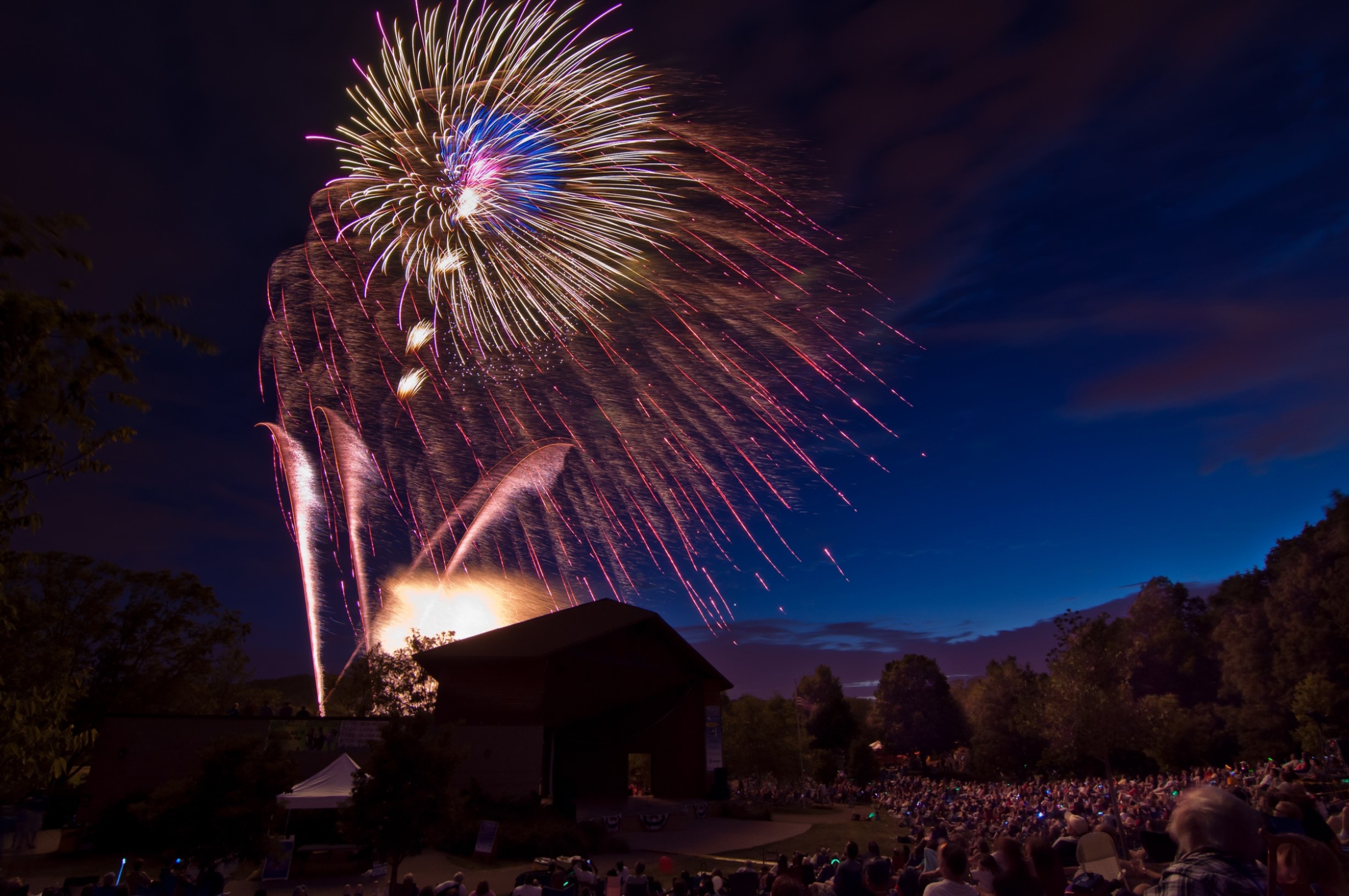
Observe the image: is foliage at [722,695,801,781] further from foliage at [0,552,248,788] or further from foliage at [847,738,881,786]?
foliage at [0,552,248,788]

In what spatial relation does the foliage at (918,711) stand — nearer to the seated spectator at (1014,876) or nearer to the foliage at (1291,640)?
the foliage at (1291,640)

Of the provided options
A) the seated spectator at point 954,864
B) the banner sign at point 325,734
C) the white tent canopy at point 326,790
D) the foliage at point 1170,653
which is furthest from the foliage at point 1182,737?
the seated spectator at point 954,864

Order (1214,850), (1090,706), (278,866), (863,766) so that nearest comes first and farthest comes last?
(1214,850)
(278,866)
(1090,706)
(863,766)

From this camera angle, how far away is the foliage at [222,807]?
13914mm

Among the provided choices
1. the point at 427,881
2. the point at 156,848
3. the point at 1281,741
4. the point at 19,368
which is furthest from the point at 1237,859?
the point at 1281,741

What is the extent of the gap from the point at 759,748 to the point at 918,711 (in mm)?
34620

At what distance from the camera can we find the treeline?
40.7 metres

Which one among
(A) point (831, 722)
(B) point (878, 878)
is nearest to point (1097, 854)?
(B) point (878, 878)

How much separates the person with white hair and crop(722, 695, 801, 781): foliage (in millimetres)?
48935

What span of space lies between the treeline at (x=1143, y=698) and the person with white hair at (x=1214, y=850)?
3868 cm

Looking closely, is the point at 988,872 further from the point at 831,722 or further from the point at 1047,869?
the point at 831,722

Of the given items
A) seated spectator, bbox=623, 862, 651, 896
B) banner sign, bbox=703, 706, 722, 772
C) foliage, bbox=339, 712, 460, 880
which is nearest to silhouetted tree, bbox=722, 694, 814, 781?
banner sign, bbox=703, 706, 722, 772

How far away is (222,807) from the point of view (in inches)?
549

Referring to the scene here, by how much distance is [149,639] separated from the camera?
35.4m
